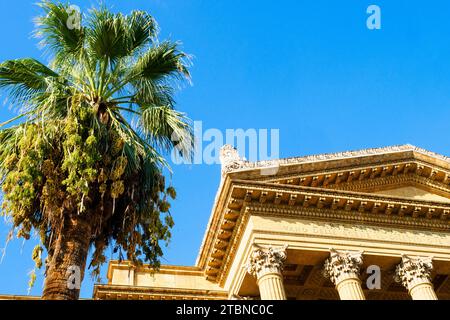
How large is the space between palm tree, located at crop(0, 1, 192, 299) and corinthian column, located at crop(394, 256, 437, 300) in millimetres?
11541

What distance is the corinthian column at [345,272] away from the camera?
16.5 metres

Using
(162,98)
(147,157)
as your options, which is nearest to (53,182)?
(147,157)

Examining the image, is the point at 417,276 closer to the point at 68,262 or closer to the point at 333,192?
the point at 333,192

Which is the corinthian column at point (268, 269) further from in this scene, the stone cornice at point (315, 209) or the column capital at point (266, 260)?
the stone cornice at point (315, 209)

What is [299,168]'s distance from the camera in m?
19.2

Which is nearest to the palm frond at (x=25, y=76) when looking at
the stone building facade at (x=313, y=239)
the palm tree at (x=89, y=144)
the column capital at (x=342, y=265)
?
the palm tree at (x=89, y=144)

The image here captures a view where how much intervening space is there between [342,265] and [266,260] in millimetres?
2783

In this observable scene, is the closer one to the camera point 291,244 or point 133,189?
point 133,189

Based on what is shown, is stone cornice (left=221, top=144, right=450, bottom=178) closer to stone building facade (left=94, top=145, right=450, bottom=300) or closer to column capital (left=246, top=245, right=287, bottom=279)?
stone building facade (left=94, top=145, right=450, bottom=300)

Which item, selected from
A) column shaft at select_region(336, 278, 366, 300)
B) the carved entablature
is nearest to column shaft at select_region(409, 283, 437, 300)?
column shaft at select_region(336, 278, 366, 300)

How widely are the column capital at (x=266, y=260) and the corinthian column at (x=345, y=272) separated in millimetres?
1807

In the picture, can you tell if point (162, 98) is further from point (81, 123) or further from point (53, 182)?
point (53, 182)

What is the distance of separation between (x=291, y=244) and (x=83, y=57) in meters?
10.3

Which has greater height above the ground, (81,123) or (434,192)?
(434,192)
